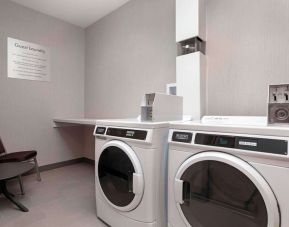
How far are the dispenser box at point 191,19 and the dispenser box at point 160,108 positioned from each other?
595 millimetres

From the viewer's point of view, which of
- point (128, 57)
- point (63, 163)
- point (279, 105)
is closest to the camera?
point (279, 105)

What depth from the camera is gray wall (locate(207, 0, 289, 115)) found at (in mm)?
1372

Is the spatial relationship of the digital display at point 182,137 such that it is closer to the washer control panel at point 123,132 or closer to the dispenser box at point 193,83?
the washer control panel at point 123,132

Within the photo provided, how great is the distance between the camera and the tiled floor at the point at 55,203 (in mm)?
1533

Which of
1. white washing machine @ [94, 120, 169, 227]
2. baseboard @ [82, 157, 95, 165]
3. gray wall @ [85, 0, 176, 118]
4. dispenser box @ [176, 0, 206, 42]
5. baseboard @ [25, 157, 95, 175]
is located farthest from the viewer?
baseboard @ [82, 157, 95, 165]

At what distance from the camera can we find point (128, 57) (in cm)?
249

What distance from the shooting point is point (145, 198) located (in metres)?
1.18

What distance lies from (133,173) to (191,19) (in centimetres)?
138

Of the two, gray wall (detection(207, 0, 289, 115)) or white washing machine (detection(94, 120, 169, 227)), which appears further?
gray wall (detection(207, 0, 289, 115))

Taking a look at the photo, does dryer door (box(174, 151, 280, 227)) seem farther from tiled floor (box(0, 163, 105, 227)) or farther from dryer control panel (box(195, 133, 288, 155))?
tiled floor (box(0, 163, 105, 227))

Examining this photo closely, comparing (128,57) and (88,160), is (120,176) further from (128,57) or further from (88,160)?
(88,160)

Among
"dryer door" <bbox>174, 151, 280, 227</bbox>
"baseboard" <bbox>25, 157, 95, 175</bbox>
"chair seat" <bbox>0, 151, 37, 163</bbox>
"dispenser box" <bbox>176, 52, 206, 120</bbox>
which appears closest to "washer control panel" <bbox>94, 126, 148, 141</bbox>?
"dryer door" <bbox>174, 151, 280, 227</bbox>

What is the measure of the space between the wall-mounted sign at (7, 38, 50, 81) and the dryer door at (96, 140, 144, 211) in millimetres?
1943

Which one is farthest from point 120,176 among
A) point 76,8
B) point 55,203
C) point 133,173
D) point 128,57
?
point 76,8
